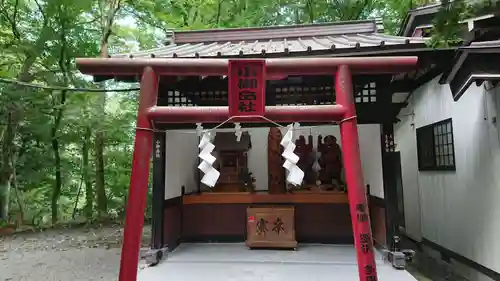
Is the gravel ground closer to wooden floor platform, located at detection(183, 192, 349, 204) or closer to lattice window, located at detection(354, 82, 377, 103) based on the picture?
wooden floor platform, located at detection(183, 192, 349, 204)

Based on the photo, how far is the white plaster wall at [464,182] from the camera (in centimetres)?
512

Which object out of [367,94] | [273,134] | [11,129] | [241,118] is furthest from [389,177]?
[11,129]

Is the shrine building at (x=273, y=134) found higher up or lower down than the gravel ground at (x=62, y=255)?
higher up

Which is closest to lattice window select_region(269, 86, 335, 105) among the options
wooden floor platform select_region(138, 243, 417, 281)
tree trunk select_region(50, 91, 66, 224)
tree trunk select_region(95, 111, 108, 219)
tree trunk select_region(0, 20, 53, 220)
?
wooden floor platform select_region(138, 243, 417, 281)

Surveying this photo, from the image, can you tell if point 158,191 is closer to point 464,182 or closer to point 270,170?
point 270,170

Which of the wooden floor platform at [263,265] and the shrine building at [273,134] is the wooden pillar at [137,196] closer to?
A: the shrine building at [273,134]

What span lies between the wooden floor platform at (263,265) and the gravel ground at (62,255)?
1369 mm

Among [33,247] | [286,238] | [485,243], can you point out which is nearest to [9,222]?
[33,247]

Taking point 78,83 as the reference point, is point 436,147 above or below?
below

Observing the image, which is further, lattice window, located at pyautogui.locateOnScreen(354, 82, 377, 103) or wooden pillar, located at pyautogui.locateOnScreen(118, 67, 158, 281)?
lattice window, located at pyautogui.locateOnScreen(354, 82, 377, 103)

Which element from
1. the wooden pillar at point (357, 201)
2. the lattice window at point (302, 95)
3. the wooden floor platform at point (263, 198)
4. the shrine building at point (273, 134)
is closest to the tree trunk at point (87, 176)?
the shrine building at point (273, 134)

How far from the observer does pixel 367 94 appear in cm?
601

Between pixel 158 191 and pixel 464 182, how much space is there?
5.41 m

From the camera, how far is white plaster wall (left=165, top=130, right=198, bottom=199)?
649cm
